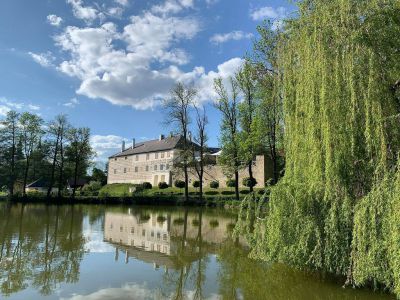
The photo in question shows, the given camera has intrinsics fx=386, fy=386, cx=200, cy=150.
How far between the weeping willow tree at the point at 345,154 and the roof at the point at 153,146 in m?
47.7

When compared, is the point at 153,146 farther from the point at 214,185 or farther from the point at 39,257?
the point at 39,257

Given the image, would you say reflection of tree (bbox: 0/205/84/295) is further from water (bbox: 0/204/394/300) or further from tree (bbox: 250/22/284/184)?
tree (bbox: 250/22/284/184)

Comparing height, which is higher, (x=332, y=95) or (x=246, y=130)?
(x=246, y=130)

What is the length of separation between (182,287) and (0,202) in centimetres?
3686

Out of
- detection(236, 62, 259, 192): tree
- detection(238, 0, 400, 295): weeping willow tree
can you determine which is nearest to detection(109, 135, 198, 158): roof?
detection(236, 62, 259, 192): tree

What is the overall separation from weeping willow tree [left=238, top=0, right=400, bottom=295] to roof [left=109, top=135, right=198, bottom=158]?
47684 millimetres

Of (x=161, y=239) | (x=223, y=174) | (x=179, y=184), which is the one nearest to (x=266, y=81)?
(x=161, y=239)

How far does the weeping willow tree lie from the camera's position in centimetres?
654

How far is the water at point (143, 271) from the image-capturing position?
24.6 ft

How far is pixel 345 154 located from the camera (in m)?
7.53

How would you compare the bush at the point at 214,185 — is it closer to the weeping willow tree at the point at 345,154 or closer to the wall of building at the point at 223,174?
the wall of building at the point at 223,174

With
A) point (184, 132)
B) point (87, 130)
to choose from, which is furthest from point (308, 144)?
point (87, 130)

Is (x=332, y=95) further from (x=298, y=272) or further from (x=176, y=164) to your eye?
(x=176, y=164)

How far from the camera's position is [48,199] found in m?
39.8
